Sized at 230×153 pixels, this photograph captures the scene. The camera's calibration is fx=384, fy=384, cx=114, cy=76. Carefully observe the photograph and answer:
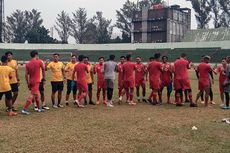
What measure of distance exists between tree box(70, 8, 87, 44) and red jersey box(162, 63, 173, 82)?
78.0 m

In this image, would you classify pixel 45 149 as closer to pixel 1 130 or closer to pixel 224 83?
pixel 1 130

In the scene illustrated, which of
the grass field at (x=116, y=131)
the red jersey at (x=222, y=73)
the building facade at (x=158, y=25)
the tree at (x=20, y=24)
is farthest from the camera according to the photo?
the tree at (x=20, y=24)

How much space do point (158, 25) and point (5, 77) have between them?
61.2m

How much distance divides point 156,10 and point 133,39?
7.60 m

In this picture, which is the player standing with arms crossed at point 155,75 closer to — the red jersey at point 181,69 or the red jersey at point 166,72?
the red jersey at point 166,72

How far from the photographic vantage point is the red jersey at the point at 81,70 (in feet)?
47.5

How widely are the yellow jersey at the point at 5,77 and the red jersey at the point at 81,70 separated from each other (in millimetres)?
2825

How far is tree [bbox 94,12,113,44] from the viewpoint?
92.2 meters

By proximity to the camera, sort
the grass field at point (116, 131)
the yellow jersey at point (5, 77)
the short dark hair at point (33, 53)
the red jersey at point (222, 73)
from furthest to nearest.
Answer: the red jersey at point (222, 73)
the short dark hair at point (33, 53)
the yellow jersey at point (5, 77)
the grass field at point (116, 131)

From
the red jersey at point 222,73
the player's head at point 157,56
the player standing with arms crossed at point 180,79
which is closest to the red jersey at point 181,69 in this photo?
the player standing with arms crossed at point 180,79

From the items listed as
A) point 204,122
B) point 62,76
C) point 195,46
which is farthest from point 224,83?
point 195,46

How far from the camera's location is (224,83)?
46.8 ft

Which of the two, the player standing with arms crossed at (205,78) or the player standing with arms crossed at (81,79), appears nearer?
the player standing with arms crossed at (81,79)

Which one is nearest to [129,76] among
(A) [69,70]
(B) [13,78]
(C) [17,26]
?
(A) [69,70]
